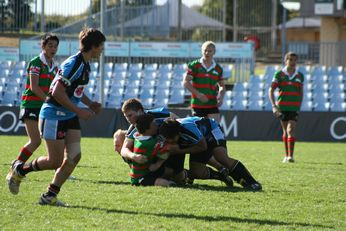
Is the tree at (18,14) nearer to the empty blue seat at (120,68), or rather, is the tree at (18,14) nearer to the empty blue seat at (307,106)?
the empty blue seat at (120,68)

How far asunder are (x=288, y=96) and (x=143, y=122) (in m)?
5.77

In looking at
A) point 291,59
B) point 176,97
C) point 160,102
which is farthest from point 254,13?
point 291,59

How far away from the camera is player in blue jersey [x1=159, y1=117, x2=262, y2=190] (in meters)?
8.52

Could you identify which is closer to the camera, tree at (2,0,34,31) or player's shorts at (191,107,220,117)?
player's shorts at (191,107,220,117)

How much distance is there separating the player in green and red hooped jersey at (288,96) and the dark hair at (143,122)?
533 centimetres

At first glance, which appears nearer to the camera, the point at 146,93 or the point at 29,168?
the point at 29,168

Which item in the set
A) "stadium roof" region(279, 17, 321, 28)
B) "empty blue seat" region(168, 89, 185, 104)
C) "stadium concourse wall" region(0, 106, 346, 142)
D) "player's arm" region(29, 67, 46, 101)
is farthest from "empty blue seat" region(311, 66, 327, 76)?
"stadium roof" region(279, 17, 321, 28)

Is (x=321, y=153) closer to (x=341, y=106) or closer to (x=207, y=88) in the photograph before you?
(x=207, y=88)

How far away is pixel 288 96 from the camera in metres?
13.6

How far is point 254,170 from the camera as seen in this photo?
11.2 m

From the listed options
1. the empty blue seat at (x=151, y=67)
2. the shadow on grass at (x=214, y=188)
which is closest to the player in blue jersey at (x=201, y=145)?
the shadow on grass at (x=214, y=188)

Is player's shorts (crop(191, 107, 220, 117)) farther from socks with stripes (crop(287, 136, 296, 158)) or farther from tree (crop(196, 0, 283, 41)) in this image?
tree (crop(196, 0, 283, 41))

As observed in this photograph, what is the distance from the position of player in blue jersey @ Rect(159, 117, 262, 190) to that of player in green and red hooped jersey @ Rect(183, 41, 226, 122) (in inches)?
109

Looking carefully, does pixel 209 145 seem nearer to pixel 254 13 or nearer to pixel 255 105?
pixel 255 105
